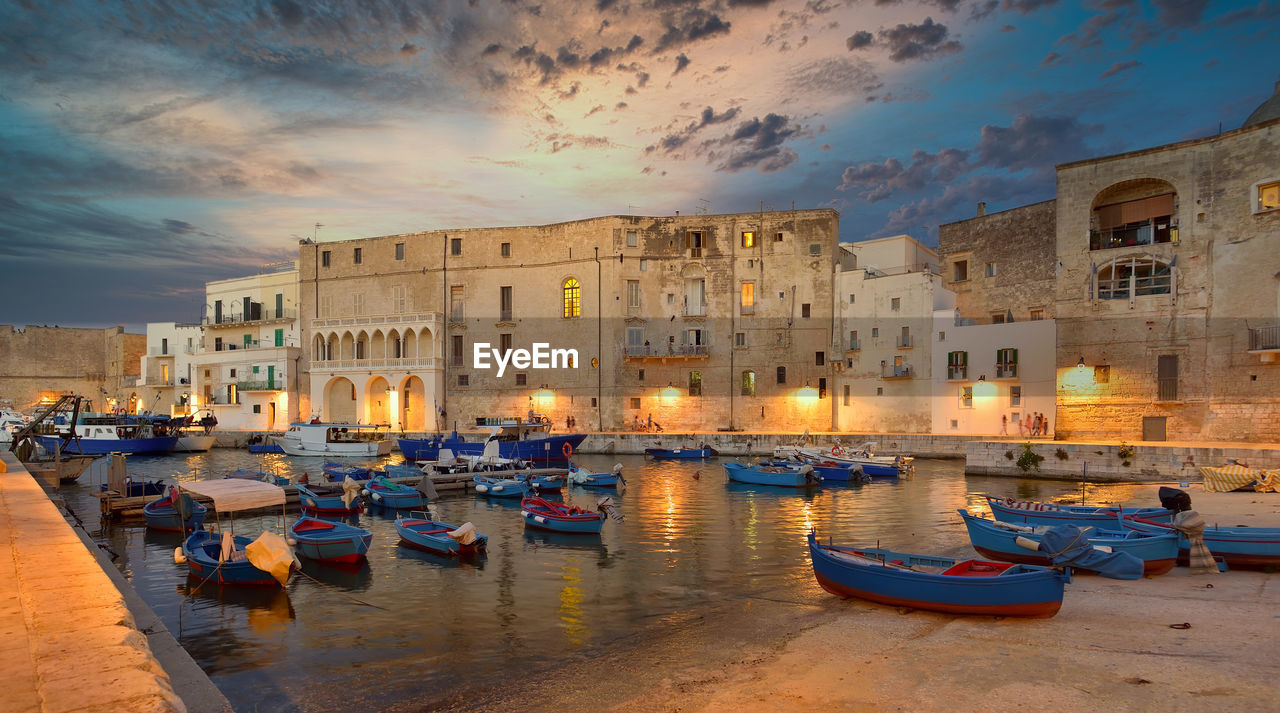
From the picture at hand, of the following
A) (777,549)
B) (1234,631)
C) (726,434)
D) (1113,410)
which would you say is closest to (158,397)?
(726,434)

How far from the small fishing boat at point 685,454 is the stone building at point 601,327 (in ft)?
15.4

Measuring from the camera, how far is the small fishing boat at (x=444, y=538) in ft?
50.9

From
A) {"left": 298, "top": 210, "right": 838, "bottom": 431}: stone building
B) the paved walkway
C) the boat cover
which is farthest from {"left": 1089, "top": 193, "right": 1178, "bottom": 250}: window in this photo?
the paved walkway

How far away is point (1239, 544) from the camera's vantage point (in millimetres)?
12648

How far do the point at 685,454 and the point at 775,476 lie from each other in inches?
418

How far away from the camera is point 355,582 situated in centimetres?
1388

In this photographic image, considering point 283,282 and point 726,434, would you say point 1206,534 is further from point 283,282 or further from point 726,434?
point 283,282

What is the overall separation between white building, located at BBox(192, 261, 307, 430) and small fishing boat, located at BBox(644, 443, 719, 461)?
78.4 feet

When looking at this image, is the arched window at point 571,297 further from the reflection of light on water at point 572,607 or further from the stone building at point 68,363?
the stone building at point 68,363

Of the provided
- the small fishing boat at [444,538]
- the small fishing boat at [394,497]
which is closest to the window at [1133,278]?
the small fishing boat at [444,538]

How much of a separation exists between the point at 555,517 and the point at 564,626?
7.00m

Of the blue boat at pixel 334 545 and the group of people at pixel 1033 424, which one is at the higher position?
the group of people at pixel 1033 424

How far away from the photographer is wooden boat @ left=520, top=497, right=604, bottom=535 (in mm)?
17844

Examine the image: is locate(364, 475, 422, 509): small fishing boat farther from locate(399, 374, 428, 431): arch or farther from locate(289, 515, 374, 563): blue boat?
locate(399, 374, 428, 431): arch
